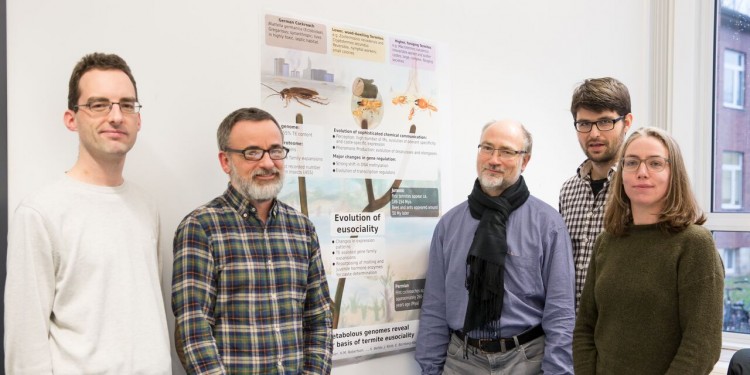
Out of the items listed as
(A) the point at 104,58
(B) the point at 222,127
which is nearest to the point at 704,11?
(B) the point at 222,127

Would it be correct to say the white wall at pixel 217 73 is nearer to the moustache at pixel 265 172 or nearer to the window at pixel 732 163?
the moustache at pixel 265 172

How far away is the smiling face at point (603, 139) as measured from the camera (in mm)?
2402

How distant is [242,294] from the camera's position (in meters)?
1.87

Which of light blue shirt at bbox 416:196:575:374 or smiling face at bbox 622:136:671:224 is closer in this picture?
smiling face at bbox 622:136:671:224

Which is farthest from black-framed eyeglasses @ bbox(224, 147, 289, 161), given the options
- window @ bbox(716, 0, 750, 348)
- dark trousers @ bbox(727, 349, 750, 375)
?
window @ bbox(716, 0, 750, 348)

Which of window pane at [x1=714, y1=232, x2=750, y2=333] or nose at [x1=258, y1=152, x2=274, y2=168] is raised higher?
nose at [x1=258, y1=152, x2=274, y2=168]

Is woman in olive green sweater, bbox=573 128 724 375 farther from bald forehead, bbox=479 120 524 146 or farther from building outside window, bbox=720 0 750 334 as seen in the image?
building outside window, bbox=720 0 750 334

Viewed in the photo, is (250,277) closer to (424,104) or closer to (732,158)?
(424,104)

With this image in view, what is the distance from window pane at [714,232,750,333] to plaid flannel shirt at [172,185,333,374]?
278 centimetres

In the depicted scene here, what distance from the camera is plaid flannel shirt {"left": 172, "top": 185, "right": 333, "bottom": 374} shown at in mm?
1784

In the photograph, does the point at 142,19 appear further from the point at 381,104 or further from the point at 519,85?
the point at 519,85

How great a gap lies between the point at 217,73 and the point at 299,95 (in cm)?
33

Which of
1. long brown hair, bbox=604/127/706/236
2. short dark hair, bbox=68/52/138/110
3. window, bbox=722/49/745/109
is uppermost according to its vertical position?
window, bbox=722/49/745/109

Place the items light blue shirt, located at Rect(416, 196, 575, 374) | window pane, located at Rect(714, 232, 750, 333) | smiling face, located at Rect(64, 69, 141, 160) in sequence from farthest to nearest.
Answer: window pane, located at Rect(714, 232, 750, 333) < light blue shirt, located at Rect(416, 196, 575, 374) < smiling face, located at Rect(64, 69, 141, 160)
